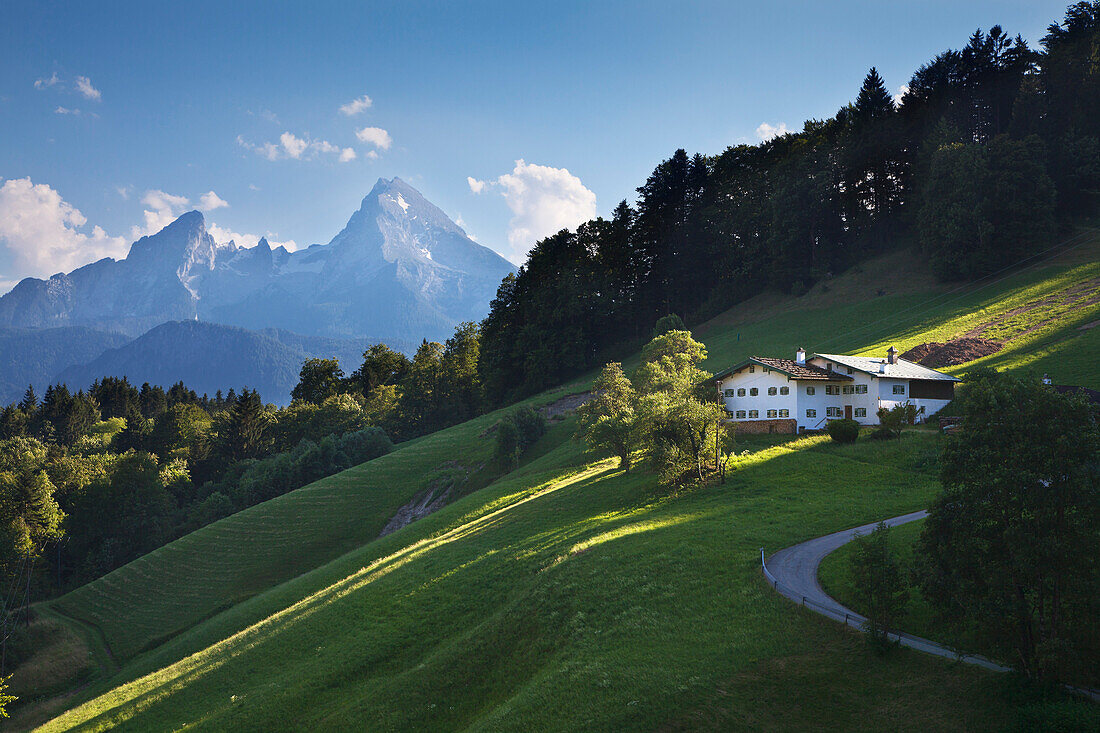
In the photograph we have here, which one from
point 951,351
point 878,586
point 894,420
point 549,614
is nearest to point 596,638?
point 549,614

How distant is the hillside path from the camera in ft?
61.0

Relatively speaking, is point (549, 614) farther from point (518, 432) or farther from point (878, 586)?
point (518, 432)

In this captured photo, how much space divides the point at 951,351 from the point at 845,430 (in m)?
23.3

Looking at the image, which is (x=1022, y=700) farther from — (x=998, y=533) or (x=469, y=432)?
(x=469, y=432)

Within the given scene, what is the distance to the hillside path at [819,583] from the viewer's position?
1859cm

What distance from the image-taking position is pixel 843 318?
83875mm

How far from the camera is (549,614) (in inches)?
969

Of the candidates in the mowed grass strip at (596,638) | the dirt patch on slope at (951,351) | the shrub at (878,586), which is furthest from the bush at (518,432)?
the shrub at (878,586)

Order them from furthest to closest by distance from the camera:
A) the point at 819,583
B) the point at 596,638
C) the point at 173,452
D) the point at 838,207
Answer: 1. the point at 173,452
2. the point at 838,207
3. the point at 819,583
4. the point at 596,638

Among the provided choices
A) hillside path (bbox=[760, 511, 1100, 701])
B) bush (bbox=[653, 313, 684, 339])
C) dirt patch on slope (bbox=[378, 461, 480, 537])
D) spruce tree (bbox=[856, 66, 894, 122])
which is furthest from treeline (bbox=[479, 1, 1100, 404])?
hillside path (bbox=[760, 511, 1100, 701])

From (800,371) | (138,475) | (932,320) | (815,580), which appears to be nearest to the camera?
(815,580)

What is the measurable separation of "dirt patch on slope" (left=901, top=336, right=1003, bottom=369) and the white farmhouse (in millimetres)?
5075

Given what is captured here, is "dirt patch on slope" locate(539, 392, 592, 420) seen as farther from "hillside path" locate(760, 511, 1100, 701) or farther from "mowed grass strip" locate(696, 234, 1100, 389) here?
"hillside path" locate(760, 511, 1100, 701)

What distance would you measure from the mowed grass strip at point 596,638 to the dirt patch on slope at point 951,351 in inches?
758
